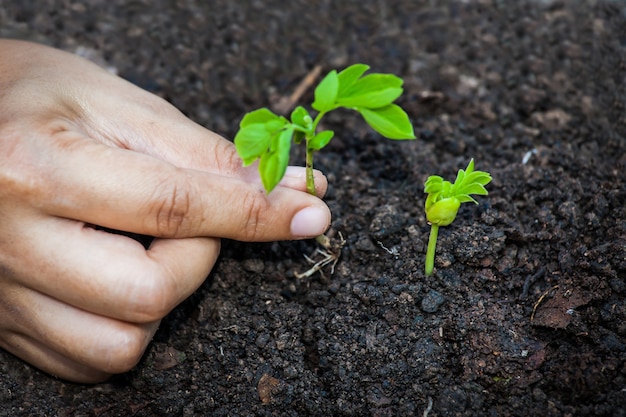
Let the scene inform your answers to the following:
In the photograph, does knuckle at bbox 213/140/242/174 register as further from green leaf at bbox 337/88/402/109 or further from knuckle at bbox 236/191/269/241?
green leaf at bbox 337/88/402/109

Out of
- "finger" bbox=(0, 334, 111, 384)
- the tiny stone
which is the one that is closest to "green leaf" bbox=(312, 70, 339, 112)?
the tiny stone

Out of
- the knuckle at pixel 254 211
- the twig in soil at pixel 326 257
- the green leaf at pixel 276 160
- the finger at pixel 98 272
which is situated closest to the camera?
the green leaf at pixel 276 160

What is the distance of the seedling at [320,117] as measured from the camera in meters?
1.30

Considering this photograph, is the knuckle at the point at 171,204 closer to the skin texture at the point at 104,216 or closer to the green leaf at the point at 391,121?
the skin texture at the point at 104,216

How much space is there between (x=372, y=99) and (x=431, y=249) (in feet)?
1.60

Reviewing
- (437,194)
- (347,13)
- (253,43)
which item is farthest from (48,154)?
(347,13)

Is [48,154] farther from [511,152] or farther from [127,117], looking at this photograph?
[511,152]

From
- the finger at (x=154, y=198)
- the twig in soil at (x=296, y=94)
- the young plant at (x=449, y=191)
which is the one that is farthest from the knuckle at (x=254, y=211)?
the twig in soil at (x=296, y=94)

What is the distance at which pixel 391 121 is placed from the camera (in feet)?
4.46

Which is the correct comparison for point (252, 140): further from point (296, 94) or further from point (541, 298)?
point (296, 94)

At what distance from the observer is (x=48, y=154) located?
141 centimetres

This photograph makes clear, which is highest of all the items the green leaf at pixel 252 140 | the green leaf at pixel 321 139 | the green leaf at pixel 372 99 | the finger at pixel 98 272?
the green leaf at pixel 372 99

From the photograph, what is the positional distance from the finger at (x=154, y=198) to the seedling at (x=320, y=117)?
0.17m

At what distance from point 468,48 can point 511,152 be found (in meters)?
0.60
